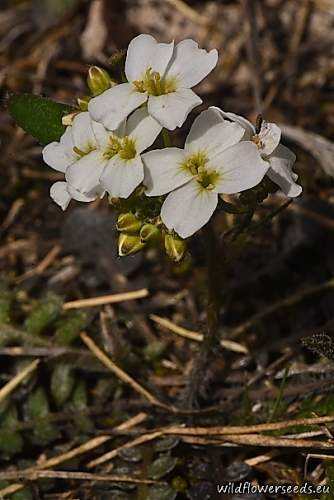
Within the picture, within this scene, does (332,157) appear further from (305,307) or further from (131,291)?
(131,291)

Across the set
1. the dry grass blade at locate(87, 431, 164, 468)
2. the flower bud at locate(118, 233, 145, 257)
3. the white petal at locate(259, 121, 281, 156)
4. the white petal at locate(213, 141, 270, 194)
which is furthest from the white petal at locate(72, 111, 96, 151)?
the dry grass blade at locate(87, 431, 164, 468)

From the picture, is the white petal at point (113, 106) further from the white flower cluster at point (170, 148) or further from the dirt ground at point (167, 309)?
the dirt ground at point (167, 309)

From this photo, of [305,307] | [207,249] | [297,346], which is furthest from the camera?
[305,307]

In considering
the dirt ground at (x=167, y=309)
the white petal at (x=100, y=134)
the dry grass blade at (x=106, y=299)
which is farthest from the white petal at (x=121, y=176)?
the dry grass blade at (x=106, y=299)

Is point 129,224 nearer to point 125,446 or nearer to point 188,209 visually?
point 188,209

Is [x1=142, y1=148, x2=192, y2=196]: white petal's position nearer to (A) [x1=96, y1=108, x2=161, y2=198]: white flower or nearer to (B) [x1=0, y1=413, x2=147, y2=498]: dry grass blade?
(A) [x1=96, y1=108, x2=161, y2=198]: white flower

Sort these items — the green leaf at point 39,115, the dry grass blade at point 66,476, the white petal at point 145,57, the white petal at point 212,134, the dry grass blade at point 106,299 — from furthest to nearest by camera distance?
the dry grass blade at point 106,299 → the dry grass blade at point 66,476 → the green leaf at point 39,115 → the white petal at point 145,57 → the white petal at point 212,134

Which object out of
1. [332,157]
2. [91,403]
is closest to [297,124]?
[332,157]
